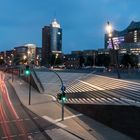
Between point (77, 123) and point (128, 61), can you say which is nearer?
point (77, 123)

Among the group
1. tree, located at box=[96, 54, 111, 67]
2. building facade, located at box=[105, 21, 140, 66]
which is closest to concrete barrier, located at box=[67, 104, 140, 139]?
tree, located at box=[96, 54, 111, 67]

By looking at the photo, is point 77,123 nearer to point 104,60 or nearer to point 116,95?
point 116,95

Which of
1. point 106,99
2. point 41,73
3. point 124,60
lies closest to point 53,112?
point 106,99

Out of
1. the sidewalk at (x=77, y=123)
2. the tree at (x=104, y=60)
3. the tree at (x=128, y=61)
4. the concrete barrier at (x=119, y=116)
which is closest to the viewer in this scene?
the concrete barrier at (x=119, y=116)

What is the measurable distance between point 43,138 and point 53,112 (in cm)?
1663

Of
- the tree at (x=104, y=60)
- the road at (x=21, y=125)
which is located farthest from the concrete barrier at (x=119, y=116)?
the tree at (x=104, y=60)

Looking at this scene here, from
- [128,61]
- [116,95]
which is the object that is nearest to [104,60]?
[128,61]

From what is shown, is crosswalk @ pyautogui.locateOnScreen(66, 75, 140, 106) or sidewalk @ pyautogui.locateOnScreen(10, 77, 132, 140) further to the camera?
crosswalk @ pyautogui.locateOnScreen(66, 75, 140, 106)

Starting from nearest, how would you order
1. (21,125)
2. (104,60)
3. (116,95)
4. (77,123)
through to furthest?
1. (21,125)
2. (77,123)
3. (116,95)
4. (104,60)

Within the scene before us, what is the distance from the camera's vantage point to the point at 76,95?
55.9 m

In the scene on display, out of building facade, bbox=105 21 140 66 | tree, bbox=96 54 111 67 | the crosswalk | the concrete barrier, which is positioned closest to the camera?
the concrete barrier

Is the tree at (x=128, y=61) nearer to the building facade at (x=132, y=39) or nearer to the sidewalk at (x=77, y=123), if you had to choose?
the building facade at (x=132, y=39)

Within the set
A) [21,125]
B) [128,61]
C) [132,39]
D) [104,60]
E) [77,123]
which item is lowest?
[21,125]

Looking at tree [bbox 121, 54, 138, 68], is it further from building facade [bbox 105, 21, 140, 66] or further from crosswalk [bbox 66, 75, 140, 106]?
crosswalk [bbox 66, 75, 140, 106]
